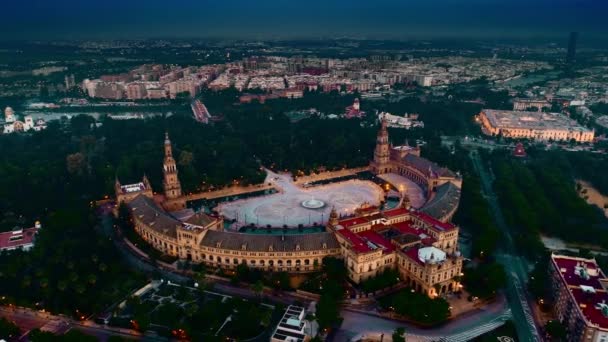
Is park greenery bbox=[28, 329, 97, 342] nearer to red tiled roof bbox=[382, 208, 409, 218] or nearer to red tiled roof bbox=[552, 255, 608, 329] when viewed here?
red tiled roof bbox=[382, 208, 409, 218]

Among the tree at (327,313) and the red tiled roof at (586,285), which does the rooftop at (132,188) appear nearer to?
the tree at (327,313)

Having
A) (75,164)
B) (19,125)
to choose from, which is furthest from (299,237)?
(19,125)

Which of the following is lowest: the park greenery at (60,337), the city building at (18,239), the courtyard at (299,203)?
the courtyard at (299,203)

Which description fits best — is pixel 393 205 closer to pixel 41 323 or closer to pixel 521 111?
pixel 41 323

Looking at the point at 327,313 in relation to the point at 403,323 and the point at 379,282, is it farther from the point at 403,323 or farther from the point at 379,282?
the point at 379,282

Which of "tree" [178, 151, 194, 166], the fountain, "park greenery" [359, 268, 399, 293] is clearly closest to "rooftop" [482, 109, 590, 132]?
the fountain

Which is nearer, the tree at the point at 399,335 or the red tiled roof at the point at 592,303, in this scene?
the red tiled roof at the point at 592,303

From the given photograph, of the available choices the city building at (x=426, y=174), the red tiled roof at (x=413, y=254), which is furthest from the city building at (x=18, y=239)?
the city building at (x=426, y=174)

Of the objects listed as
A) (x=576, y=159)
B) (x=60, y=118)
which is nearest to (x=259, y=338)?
(x=576, y=159)
